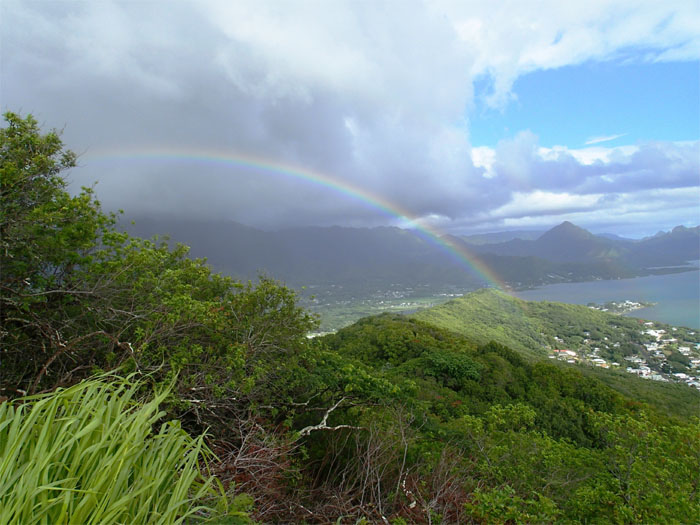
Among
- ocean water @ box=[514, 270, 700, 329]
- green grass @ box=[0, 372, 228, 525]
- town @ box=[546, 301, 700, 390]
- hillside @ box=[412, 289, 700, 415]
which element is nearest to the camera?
green grass @ box=[0, 372, 228, 525]

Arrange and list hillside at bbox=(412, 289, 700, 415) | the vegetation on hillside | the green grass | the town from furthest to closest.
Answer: hillside at bbox=(412, 289, 700, 415) → the town → the vegetation on hillside → the green grass

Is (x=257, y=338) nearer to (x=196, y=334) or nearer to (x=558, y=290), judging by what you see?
(x=196, y=334)

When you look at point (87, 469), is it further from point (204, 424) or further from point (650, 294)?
point (650, 294)

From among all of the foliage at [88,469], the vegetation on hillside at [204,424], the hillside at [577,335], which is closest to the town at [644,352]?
the hillside at [577,335]

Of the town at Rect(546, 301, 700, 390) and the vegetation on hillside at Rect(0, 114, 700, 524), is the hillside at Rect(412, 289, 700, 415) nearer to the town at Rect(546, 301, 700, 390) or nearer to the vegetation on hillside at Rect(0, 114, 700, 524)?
the town at Rect(546, 301, 700, 390)

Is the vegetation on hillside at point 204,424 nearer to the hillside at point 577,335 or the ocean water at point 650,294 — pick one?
the hillside at point 577,335

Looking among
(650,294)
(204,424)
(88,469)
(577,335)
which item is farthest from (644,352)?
(650,294)

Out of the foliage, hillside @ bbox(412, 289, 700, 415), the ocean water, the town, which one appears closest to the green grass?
the foliage
